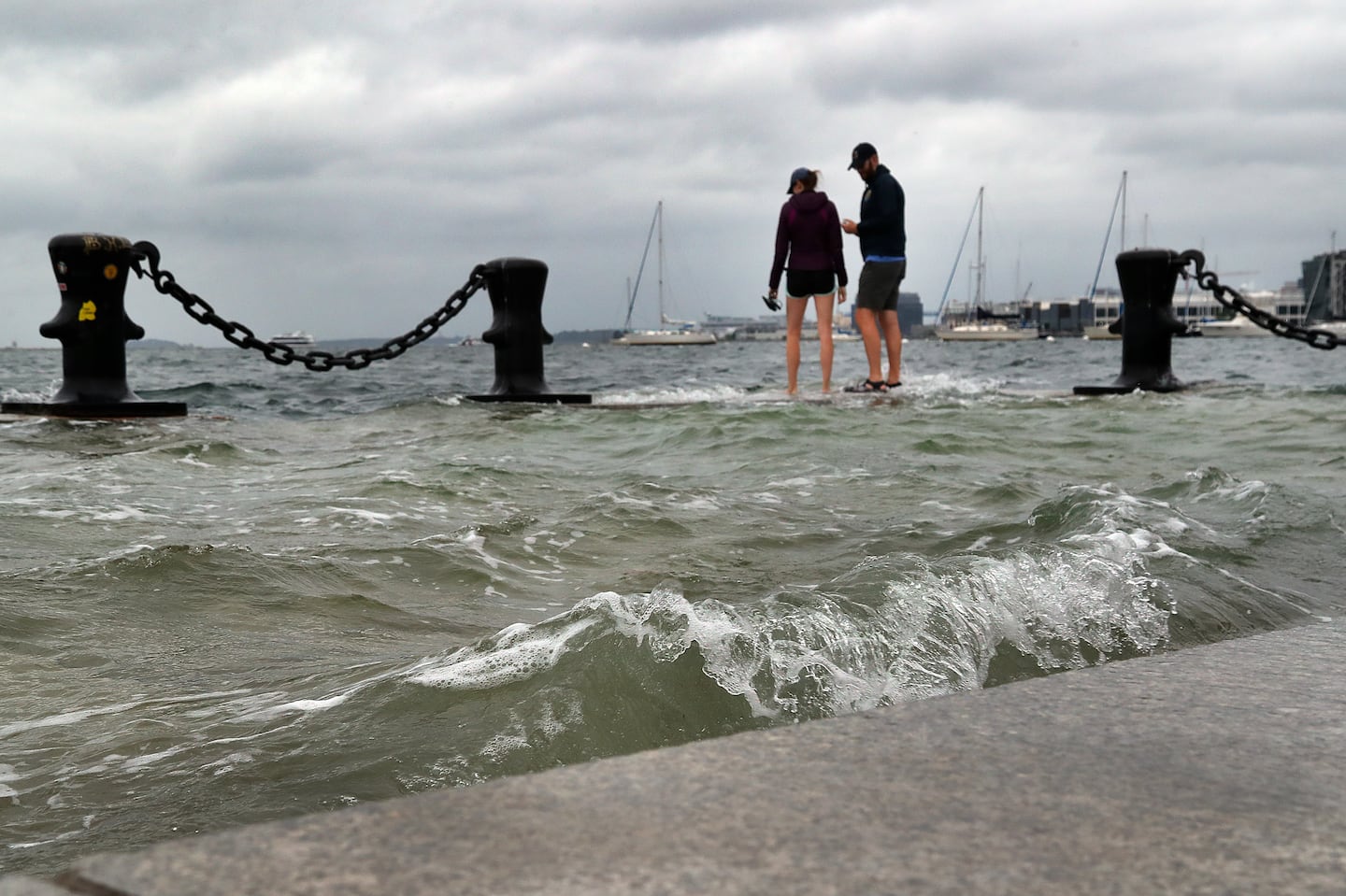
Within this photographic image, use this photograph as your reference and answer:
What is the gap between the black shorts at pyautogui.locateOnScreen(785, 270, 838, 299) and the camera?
9.98 m

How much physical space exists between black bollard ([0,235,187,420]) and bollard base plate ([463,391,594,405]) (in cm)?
282

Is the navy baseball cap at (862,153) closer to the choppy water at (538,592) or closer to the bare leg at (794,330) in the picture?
the bare leg at (794,330)

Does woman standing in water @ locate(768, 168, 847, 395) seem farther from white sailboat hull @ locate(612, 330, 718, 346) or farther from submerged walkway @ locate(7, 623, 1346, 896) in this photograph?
white sailboat hull @ locate(612, 330, 718, 346)

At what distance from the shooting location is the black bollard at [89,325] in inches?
335

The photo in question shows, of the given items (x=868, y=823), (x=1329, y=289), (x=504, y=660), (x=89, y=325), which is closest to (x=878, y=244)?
(x=89, y=325)

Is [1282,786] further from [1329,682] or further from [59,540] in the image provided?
[59,540]

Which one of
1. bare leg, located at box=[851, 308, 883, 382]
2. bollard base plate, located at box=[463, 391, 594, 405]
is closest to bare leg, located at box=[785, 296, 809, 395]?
bare leg, located at box=[851, 308, 883, 382]

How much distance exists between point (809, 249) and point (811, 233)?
122 millimetres

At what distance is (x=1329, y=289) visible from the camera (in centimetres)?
11506

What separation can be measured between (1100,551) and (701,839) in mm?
2377

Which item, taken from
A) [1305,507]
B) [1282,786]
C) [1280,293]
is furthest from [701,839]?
[1280,293]

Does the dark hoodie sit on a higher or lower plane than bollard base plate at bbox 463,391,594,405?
higher

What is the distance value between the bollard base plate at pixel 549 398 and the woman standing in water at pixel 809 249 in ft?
5.72

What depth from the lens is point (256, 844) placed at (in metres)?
1.04
